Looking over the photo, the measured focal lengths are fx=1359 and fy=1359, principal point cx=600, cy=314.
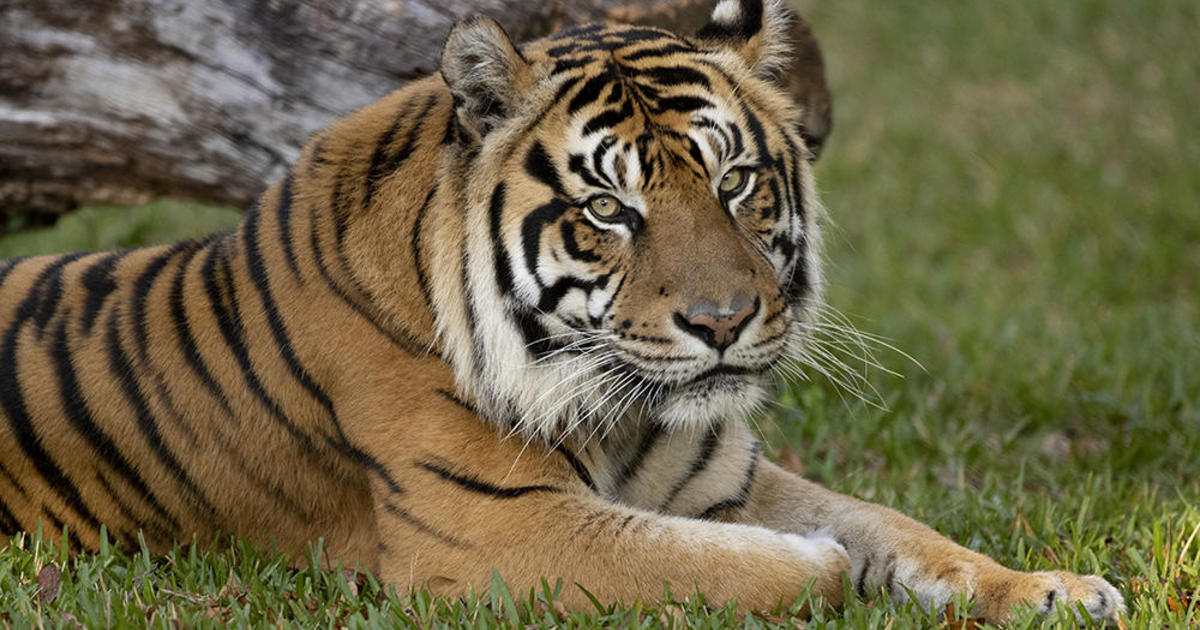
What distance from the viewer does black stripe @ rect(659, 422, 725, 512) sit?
329 cm

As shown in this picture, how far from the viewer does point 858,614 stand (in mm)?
2773

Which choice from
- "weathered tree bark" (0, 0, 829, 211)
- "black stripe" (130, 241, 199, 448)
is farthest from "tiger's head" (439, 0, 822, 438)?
"weathered tree bark" (0, 0, 829, 211)

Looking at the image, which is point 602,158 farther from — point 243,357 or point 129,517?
point 129,517

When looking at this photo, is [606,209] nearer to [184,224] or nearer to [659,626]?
[659,626]

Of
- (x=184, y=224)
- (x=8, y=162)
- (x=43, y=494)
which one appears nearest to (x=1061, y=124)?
(x=184, y=224)

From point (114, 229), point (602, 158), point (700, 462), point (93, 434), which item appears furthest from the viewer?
point (114, 229)

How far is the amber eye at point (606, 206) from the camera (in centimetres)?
288

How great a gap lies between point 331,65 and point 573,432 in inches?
71.2

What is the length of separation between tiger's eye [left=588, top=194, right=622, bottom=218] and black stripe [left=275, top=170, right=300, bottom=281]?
716 mm

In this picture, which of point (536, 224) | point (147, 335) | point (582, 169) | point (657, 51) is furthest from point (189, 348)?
point (657, 51)

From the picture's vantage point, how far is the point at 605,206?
2887 mm

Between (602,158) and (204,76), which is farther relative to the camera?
(204,76)

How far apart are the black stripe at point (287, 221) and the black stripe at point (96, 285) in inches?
19.5

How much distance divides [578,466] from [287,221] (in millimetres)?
880
